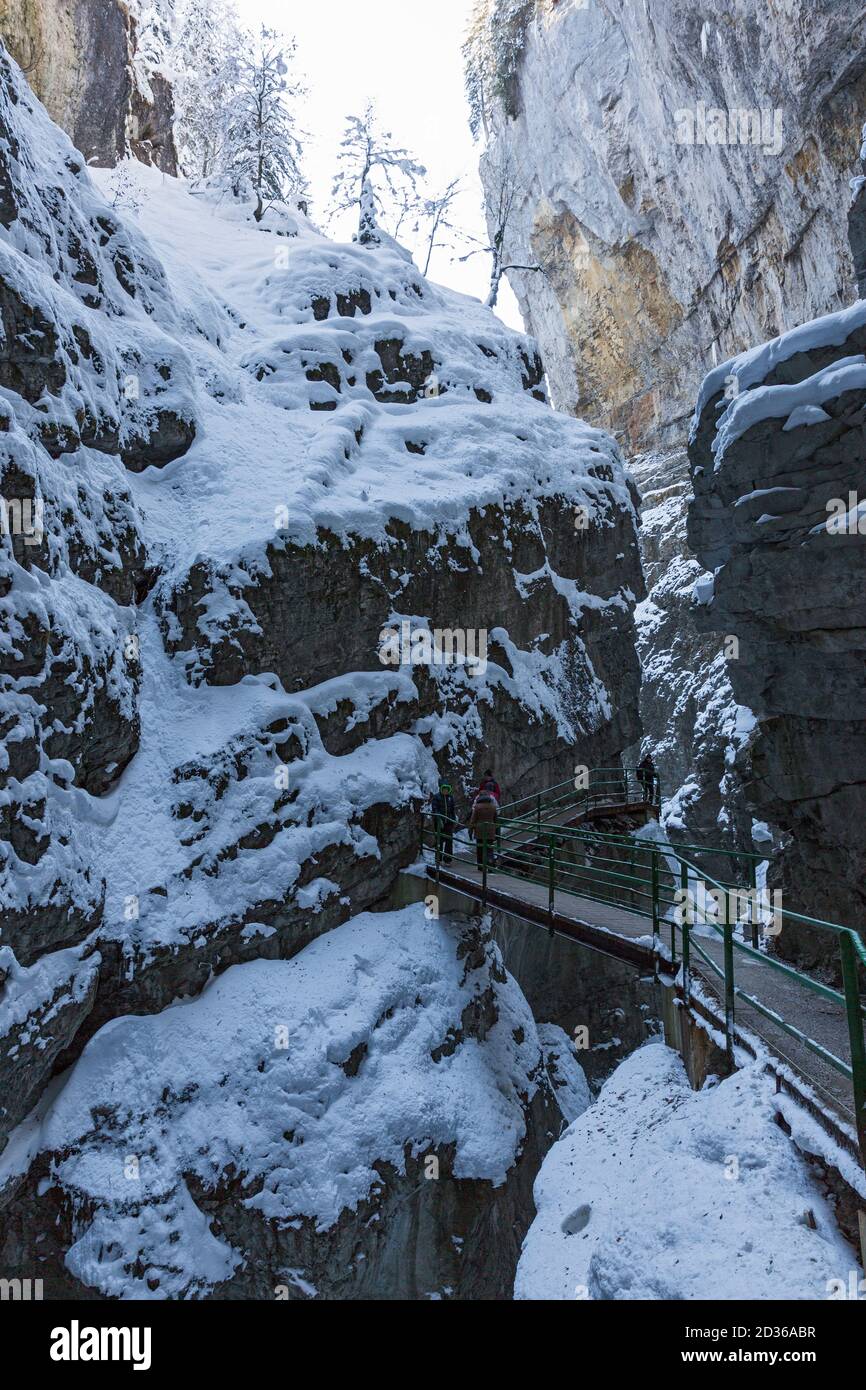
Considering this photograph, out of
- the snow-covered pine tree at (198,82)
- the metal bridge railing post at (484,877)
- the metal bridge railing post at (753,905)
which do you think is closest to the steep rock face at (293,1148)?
the metal bridge railing post at (484,877)

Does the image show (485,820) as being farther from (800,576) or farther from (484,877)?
(800,576)

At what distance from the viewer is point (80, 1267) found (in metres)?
9.08

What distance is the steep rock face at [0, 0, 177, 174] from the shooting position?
84.6ft

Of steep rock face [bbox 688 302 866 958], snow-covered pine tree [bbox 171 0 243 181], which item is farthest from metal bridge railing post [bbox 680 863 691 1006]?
snow-covered pine tree [bbox 171 0 243 181]

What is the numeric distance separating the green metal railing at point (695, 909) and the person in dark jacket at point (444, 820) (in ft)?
0.19

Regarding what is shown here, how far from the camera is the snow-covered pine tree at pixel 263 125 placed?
2972 centimetres

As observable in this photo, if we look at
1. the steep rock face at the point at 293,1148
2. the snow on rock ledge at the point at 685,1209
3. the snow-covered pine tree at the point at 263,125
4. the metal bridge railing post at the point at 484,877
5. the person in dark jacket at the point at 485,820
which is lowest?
the steep rock face at the point at 293,1148

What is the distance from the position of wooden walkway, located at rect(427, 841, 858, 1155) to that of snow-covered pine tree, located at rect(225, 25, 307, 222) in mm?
28022

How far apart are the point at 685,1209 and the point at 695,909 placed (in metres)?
3.57

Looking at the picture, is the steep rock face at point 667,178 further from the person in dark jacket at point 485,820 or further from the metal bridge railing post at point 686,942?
the metal bridge railing post at point 686,942

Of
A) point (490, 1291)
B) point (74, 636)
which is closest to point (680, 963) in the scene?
point (490, 1291)

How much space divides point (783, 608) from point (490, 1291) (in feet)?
41.6

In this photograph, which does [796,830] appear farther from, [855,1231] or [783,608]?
[855,1231]
